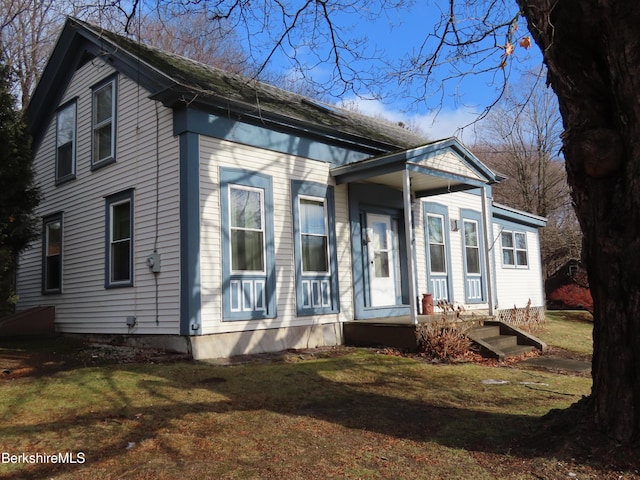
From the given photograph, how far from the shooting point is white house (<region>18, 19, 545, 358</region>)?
29.5ft

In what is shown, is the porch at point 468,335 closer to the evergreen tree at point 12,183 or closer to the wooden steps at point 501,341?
the wooden steps at point 501,341

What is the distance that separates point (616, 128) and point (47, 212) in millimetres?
12652

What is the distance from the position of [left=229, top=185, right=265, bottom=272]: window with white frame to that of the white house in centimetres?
2

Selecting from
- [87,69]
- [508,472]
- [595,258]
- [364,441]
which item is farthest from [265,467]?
[87,69]

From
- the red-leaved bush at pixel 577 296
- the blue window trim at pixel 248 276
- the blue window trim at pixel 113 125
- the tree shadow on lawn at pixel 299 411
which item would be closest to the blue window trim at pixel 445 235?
the blue window trim at pixel 248 276

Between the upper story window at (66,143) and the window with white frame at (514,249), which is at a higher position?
the upper story window at (66,143)

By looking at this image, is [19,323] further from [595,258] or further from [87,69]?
[595,258]

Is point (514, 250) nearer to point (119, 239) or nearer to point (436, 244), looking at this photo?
point (436, 244)

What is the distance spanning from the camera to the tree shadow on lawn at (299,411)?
4.27 m

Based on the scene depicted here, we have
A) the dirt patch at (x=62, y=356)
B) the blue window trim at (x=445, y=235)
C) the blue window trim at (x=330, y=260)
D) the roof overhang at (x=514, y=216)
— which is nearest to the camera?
the dirt patch at (x=62, y=356)

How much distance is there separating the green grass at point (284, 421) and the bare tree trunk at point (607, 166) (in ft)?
2.29

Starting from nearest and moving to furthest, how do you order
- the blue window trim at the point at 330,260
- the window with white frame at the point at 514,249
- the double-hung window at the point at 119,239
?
the double-hung window at the point at 119,239 → the blue window trim at the point at 330,260 → the window with white frame at the point at 514,249

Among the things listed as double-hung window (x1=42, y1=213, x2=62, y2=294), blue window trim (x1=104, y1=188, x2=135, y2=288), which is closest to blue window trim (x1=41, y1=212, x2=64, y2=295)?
double-hung window (x1=42, y1=213, x2=62, y2=294)

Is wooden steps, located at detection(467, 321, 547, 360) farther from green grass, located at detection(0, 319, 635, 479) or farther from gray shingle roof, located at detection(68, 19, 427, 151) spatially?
gray shingle roof, located at detection(68, 19, 427, 151)
